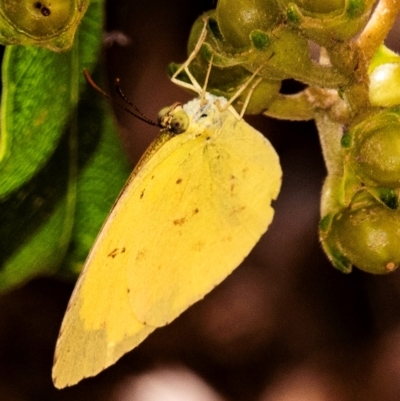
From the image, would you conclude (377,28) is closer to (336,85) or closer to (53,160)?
(336,85)

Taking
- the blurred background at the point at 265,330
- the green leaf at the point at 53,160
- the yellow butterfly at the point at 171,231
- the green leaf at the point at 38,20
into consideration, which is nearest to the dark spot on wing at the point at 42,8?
the green leaf at the point at 38,20

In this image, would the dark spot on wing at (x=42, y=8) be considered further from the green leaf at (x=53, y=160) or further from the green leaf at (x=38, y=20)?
the green leaf at (x=53, y=160)

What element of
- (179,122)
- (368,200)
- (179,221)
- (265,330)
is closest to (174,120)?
(179,122)

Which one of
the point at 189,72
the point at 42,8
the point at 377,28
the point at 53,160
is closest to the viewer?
the point at 42,8

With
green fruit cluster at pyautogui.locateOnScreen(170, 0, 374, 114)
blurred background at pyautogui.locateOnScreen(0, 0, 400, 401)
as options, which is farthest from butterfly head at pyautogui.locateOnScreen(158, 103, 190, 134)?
blurred background at pyautogui.locateOnScreen(0, 0, 400, 401)

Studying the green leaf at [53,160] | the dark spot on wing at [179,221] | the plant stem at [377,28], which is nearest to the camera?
the plant stem at [377,28]

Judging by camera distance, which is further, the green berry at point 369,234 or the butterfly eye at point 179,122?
the butterfly eye at point 179,122
